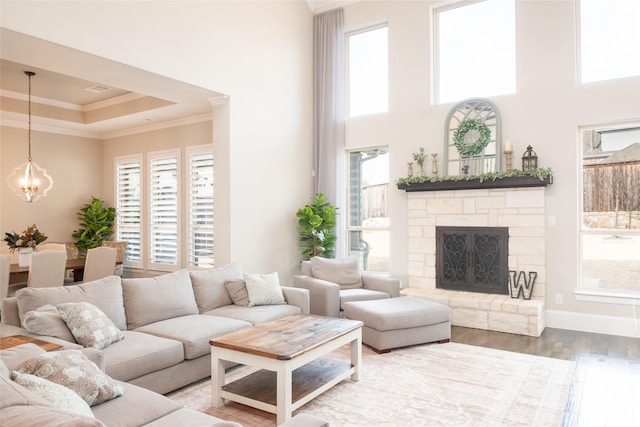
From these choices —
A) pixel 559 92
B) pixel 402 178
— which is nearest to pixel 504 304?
pixel 402 178

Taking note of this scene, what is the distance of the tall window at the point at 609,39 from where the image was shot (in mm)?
4922

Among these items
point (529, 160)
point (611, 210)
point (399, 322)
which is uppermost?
point (529, 160)

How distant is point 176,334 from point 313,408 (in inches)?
48.7

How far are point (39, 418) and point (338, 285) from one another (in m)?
4.04

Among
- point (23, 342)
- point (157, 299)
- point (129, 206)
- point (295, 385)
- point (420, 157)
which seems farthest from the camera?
point (129, 206)

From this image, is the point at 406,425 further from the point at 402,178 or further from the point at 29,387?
the point at 402,178

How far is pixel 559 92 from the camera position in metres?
5.23

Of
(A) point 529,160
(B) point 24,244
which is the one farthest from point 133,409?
(A) point 529,160

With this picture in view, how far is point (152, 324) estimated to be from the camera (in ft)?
12.1

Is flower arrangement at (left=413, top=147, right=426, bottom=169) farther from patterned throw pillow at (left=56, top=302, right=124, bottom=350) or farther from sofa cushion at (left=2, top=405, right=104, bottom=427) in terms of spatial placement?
sofa cushion at (left=2, top=405, right=104, bottom=427)

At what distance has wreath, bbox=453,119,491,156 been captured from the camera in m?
5.64

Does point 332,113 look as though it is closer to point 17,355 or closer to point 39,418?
point 17,355

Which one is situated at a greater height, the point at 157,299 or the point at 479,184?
the point at 479,184

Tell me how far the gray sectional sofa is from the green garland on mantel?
2470 millimetres
